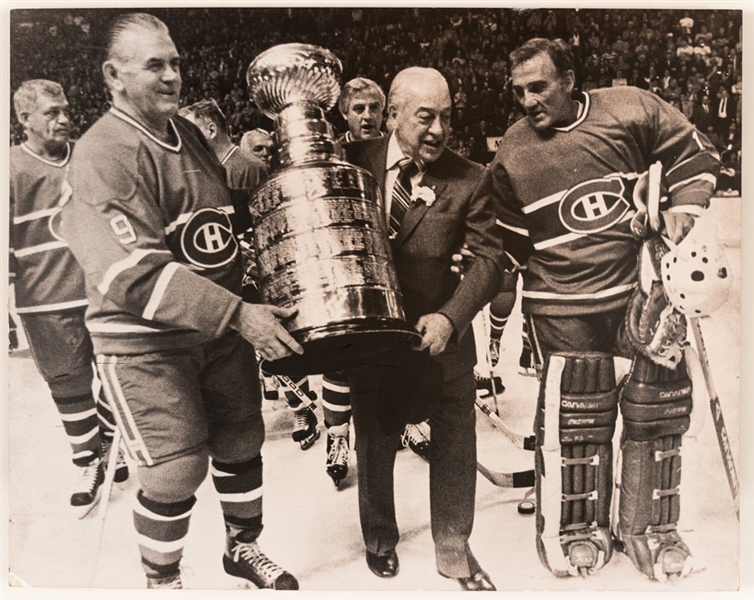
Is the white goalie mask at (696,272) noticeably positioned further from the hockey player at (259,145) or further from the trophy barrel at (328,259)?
the hockey player at (259,145)

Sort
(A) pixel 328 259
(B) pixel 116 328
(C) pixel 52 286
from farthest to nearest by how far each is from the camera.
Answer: (C) pixel 52 286 → (B) pixel 116 328 → (A) pixel 328 259

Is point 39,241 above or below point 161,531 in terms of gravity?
above

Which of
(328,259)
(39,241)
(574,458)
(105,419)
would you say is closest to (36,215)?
(39,241)

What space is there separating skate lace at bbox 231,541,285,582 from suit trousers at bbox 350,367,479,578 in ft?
1.00

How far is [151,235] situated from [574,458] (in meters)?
1.48

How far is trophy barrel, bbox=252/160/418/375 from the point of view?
88.6 inches

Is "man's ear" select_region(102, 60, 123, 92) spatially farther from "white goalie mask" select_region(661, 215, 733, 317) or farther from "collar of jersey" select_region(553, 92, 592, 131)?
"white goalie mask" select_region(661, 215, 733, 317)

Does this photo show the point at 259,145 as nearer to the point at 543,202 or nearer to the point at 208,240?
the point at 208,240

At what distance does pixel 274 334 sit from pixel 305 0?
3.58 ft

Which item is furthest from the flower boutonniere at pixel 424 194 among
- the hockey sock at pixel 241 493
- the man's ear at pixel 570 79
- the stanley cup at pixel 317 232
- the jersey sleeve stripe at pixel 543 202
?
the hockey sock at pixel 241 493

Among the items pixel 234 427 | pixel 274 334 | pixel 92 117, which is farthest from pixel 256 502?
pixel 92 117

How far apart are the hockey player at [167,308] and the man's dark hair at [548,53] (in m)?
0.96

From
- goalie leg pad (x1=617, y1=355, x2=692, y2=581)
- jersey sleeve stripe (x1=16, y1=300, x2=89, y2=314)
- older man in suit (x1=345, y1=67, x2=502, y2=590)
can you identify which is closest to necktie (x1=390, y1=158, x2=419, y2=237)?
older man in suit (x1=345, y1=67, x2=502, y2=590)

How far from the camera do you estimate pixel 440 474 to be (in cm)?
250
